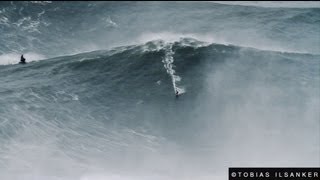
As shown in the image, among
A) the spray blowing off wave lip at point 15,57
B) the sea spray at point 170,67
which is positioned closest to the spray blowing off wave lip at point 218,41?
the sea spray at point 170,67

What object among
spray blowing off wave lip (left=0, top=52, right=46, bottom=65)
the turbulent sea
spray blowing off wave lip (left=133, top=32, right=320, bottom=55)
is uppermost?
spray blowing off wave lip (left=133, top=32, right=320, bottom=55)

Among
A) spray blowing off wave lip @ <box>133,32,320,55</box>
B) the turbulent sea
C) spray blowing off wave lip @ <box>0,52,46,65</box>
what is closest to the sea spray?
the turbulent sea

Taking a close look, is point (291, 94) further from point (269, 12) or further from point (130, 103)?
point (269, 12)

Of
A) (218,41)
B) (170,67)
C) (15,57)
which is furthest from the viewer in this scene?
(218,41)

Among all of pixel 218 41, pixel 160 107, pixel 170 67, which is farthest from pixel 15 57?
pixel 160 107

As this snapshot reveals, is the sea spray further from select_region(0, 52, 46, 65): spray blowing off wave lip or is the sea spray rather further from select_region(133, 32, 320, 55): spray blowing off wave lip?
select_region(0, 52, 46, 65): spray blowing off wave lip

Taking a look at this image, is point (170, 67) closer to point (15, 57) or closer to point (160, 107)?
point (160, 107)

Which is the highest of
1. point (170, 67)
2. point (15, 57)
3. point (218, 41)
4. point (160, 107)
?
point (218, 41)
